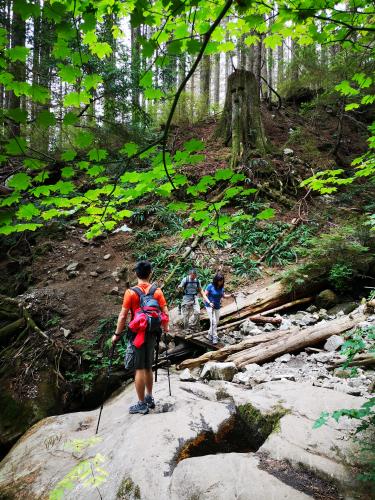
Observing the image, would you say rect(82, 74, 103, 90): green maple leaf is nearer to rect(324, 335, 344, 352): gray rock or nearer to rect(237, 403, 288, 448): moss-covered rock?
rect(237, 403, 288, 448): moss-covered rock

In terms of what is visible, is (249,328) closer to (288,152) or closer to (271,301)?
(271,301)

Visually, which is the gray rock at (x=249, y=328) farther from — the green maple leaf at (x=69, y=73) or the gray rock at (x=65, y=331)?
the green maple leaf at (x=69, y=73)

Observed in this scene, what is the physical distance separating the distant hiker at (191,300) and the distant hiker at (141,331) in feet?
10.1

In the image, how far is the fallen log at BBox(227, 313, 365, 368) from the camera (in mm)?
5684

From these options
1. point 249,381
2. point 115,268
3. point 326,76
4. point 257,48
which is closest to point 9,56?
point 249,381

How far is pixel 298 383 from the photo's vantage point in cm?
444

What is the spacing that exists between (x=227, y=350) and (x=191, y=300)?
1.50 meters

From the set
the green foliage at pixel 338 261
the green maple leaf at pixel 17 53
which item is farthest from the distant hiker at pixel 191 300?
the green maple leaf at pixel 17 53

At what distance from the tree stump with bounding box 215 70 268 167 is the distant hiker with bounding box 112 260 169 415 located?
9.01 m

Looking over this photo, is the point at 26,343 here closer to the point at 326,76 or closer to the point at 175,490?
the point at 175,490

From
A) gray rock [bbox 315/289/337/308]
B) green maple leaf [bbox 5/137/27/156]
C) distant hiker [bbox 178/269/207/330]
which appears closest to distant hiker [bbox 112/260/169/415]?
green maple leaf [bbox 5/137/27/156]

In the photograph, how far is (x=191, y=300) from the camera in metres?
7.26

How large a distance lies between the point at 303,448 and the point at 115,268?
7757 mm

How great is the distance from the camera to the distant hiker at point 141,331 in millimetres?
3986
